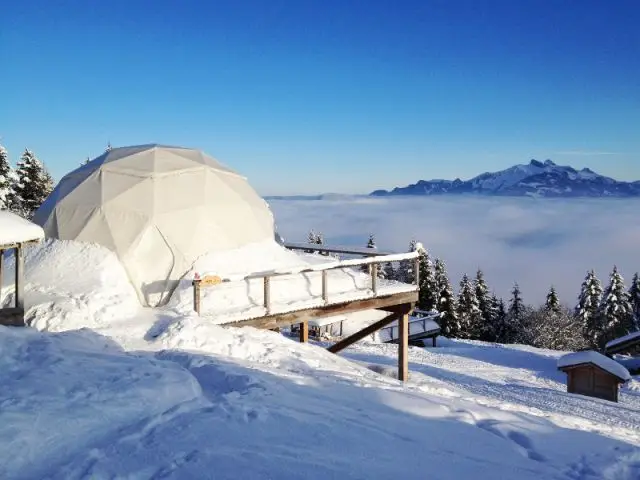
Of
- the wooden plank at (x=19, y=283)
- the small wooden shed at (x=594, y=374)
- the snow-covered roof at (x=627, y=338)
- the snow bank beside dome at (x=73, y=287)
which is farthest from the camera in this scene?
the snow-covered roof at (x=627, y=338)

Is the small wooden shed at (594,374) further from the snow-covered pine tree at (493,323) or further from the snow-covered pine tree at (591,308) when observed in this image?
the snow-covered pine tree at (591,308)

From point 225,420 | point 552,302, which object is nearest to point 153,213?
point 225,420

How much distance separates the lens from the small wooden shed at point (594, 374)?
45.4 ft

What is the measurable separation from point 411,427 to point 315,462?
1.24m

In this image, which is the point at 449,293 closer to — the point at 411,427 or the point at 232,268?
the point at 232,268

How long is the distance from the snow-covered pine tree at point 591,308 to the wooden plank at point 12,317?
52.9 metres

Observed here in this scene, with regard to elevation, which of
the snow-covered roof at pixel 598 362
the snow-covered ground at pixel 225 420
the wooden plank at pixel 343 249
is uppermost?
the wooden plank at pixel 343 249

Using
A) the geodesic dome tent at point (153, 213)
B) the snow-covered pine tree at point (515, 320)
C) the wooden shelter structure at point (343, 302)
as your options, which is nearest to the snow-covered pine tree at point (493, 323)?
the snow-covered pine tree at point (515, 320)

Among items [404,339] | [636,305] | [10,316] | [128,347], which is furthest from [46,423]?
[636,305]

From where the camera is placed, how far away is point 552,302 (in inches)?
1953

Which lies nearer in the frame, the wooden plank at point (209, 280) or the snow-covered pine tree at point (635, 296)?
the wooden plank at point (209, 280)

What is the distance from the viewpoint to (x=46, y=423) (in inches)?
154

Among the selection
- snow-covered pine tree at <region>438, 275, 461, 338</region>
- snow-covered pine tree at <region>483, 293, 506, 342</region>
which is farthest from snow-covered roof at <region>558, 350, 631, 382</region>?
snow-covered pine tree at <region>483, 293, 506, 342</region>

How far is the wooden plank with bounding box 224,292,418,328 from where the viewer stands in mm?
9281
